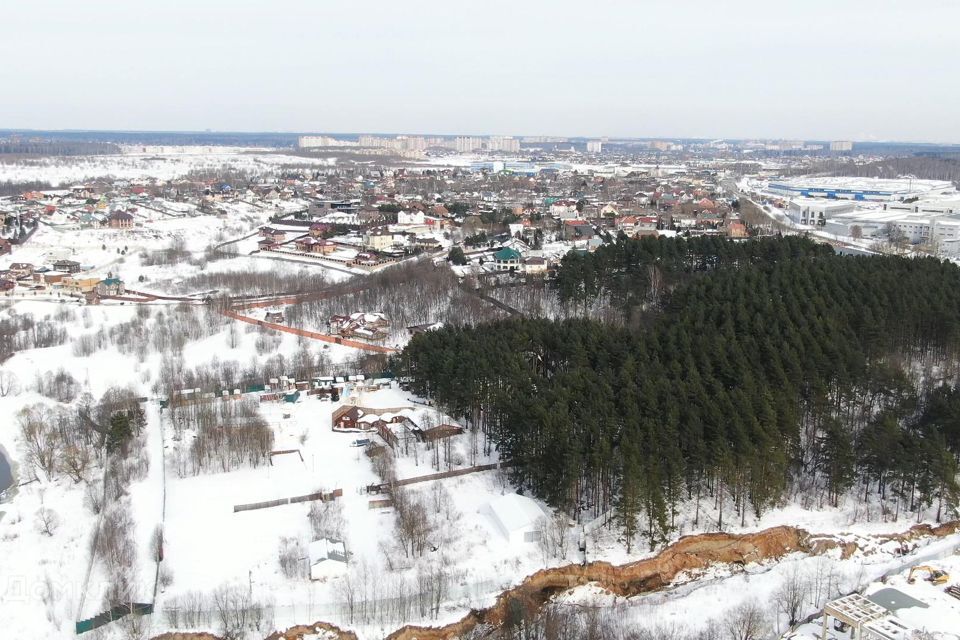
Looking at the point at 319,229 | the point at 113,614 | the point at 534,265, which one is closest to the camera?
the point at 113,614

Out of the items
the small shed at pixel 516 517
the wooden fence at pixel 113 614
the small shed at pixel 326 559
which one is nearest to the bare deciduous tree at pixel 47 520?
the wooden fence at pixel 113 614

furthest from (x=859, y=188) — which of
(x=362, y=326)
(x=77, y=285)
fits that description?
(x=77, y=285)

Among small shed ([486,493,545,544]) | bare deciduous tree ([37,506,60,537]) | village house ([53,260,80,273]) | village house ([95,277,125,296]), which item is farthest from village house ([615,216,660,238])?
bare deciduous tree ([37,506,60,537])

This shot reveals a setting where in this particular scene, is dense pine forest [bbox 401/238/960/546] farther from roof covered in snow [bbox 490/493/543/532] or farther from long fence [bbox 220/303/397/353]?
long fence [bbox 220/303/397/353]

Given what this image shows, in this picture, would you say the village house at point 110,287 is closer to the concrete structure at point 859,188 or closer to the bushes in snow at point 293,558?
the bushes in snow at point 293,558

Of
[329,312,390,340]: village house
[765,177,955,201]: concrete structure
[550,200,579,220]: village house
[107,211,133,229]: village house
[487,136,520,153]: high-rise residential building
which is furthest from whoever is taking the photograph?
[487,136,520,153]: high-rise residential building

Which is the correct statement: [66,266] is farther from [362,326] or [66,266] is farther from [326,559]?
[326,559]
